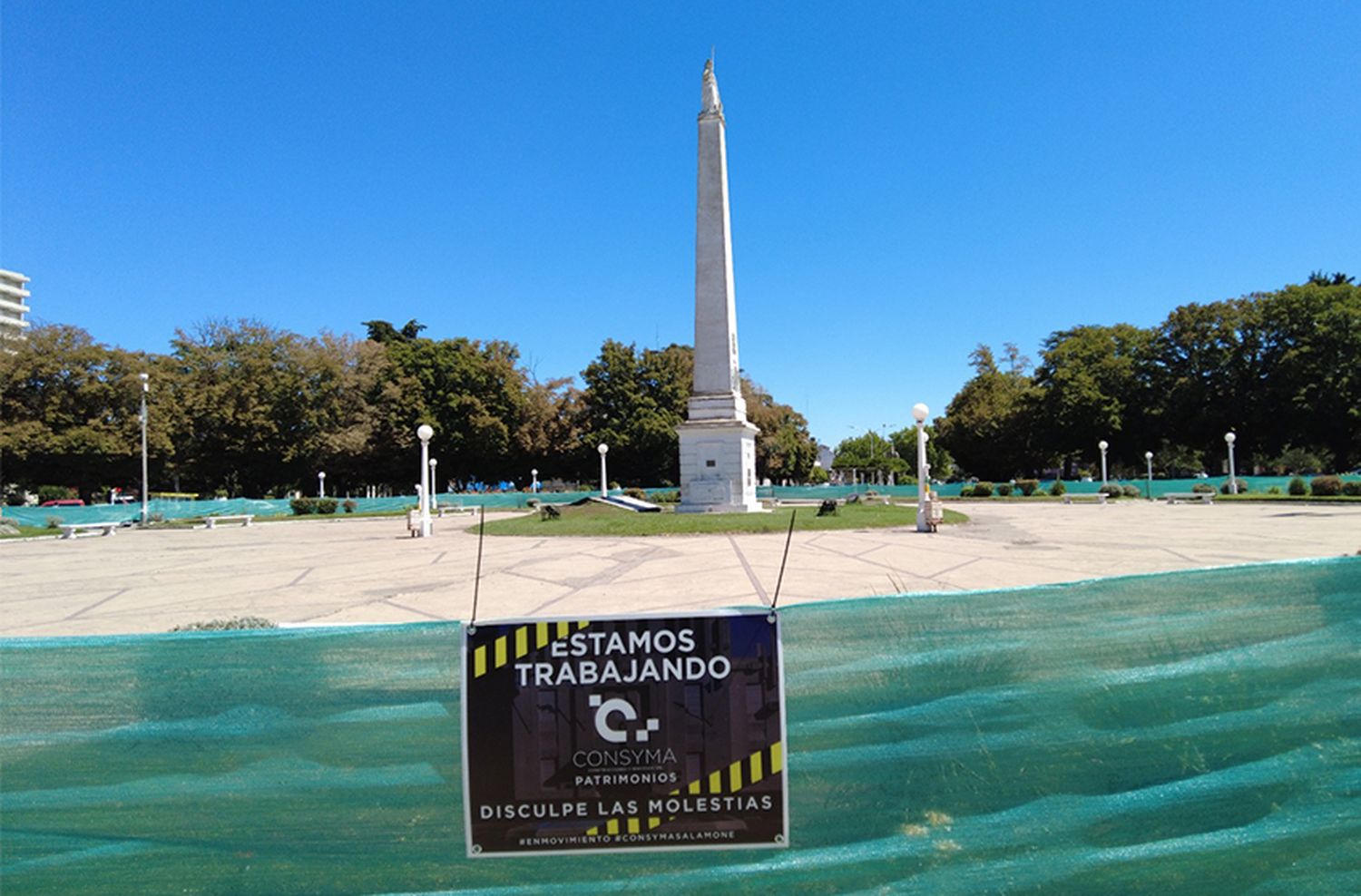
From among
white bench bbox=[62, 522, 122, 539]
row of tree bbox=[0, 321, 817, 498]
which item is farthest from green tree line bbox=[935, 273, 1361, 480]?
white bench bbox=[62, 522, 122, 539]

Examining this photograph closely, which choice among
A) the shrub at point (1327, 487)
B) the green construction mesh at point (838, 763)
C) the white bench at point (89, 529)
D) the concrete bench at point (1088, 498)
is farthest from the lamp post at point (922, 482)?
the white bench at point (89, 529)

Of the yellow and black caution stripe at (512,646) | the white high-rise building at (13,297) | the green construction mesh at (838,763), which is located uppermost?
the white high-rise building at (13,297)

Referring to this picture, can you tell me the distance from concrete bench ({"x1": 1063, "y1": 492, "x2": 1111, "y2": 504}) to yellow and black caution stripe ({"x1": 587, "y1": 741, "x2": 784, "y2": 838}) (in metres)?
37.5

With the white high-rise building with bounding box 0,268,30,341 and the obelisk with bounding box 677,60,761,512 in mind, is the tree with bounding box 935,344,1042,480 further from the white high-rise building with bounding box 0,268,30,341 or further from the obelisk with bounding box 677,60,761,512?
the white high-rise building with bounding box 0,268,30,341

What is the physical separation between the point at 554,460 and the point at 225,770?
198 feet

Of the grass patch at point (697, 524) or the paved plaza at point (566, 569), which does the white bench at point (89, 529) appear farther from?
the grass patch at point (697, 524)

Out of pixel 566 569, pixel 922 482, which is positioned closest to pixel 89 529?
pixel 566 569

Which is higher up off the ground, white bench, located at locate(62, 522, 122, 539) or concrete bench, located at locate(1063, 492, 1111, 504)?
white bench, located at locate(62, 522, 122, 539)

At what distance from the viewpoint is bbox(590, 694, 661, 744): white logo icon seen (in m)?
2.45

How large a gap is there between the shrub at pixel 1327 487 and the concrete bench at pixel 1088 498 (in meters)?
8.04

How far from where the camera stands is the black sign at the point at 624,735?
7.95 ft

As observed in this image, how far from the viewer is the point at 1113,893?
9.18ft

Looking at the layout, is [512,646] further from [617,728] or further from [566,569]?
[566,569]

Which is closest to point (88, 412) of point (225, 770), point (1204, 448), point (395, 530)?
point (395, 530)
